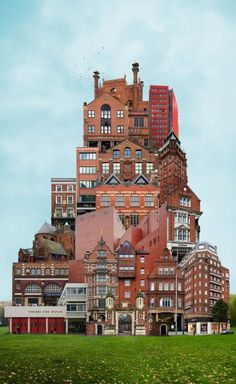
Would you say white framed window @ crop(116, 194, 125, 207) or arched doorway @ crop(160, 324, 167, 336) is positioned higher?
white framed window @ crop(116, 194, 125, 207)

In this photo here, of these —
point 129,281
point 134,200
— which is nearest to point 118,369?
point 129,281

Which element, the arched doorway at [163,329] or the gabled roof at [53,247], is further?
the gabled roof at [53,247]

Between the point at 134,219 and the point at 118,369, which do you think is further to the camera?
the point at 134,219

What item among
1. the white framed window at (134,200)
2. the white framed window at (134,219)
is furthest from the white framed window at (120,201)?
the white framed window at (134,219)

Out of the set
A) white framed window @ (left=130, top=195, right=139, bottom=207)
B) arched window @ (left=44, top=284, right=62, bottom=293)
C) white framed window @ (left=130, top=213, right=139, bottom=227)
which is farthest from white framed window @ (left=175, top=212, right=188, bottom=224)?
arched window @ (left=44, top=284, right=62, bottom=293)

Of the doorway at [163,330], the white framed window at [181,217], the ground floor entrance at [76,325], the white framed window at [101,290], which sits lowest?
the ground floor entrance at [76,325]

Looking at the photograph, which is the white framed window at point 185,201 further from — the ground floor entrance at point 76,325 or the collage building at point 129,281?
the ground floor entrance at point 76,325

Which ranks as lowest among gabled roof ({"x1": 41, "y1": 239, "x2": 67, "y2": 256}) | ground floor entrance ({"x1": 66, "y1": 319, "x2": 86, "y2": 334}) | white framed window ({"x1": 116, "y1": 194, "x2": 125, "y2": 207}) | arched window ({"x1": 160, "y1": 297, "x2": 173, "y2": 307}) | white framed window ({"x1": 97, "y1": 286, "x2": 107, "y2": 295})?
ground floor entrance ({"x1": 66, "y1": 319, "x2": 86, "y2": 334})

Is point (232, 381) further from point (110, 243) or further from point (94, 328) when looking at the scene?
point (110, 243)

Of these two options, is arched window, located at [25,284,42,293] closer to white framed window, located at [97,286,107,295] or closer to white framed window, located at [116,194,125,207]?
white framed window, located at [97,286,107,295]

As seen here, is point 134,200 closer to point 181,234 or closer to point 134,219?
point 134,219

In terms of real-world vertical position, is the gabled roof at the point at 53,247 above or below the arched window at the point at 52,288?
above

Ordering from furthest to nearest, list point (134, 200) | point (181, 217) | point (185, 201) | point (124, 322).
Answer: point (134, 200)
point (185, 201)
point (181, 217)
point (124, 322)

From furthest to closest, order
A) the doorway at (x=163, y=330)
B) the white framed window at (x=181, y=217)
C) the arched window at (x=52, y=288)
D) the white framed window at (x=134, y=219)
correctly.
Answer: the white framed window at (x=134, y=219) → the white framed window at (x=181, y=217) → the arched window at (x=52, y=288) → the doorway at (x=163, y=330)
